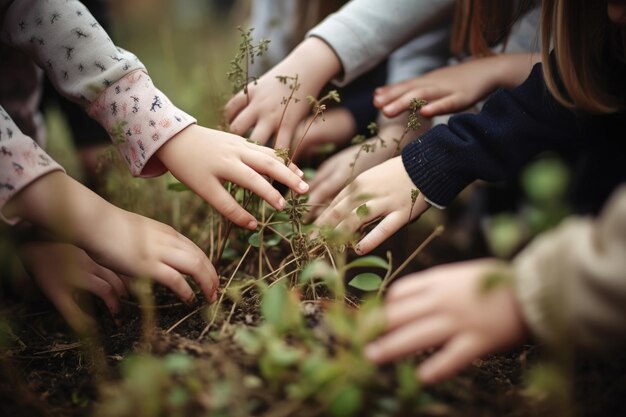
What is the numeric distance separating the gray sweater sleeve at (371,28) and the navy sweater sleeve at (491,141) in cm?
43

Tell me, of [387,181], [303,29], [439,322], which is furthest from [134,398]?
[303,29]

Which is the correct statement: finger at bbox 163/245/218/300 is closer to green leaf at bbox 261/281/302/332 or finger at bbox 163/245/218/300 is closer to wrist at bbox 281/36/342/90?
green leaf at bbox 261/281/302/332

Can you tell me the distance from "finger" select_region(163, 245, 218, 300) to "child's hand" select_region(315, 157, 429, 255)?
0.28 meters

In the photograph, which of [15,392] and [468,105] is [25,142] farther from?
[468,105]

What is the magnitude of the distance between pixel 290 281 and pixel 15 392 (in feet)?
1.77

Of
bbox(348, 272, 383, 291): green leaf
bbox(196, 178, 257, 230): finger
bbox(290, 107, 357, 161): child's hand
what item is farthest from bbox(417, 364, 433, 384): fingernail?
bbox(290, 107, 357, 161): child's hand

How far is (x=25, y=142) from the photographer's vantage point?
38.9 inches

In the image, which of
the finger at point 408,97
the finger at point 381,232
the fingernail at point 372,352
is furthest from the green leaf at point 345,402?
the finger at point 408,97

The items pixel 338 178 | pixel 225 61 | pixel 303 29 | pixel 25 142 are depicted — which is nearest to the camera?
pixel 25 142

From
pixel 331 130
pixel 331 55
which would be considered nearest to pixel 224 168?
pixel 331 55

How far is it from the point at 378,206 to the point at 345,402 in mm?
554

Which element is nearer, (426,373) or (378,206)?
(426,373)

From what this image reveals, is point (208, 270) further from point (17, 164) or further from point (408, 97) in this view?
point (408, 97)

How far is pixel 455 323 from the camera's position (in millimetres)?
683
